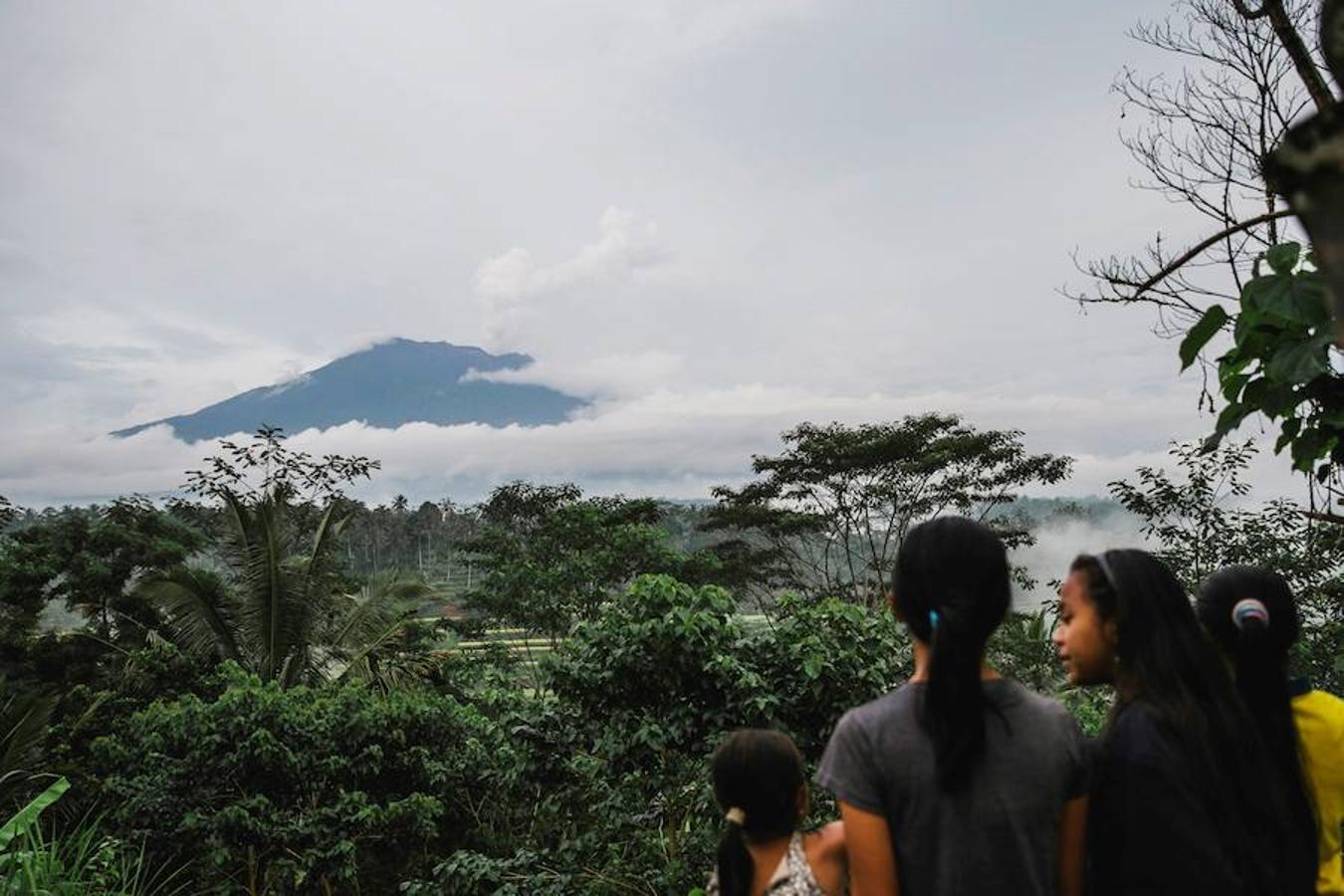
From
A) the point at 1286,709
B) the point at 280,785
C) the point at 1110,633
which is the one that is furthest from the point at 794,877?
the point at 280,785

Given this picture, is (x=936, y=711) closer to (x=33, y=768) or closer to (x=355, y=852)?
(x=355, y=852)

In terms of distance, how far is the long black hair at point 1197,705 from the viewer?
1248mm

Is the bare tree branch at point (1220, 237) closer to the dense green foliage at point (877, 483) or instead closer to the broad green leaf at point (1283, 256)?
the broad green leaf at point (1283, 256)

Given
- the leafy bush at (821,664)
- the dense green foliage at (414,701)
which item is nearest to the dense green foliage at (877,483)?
the dense green foliage at (414,701)

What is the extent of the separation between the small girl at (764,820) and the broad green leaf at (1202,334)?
154 cm

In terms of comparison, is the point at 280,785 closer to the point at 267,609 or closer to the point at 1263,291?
the point at 267,609

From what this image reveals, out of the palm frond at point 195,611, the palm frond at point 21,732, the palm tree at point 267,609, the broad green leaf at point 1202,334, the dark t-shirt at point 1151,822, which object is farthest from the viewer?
the palm frond at point 195,611

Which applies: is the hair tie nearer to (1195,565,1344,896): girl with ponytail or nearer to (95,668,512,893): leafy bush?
(1195,565,1344,896): girl with ponytail

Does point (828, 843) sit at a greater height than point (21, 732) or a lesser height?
greater

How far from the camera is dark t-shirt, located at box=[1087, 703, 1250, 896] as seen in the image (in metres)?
1.22

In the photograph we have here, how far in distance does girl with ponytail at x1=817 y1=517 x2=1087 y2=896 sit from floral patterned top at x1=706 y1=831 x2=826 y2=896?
20 centimetres

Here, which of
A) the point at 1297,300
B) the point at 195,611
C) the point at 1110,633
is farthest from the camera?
the point at 195,611

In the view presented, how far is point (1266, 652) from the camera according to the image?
146cm

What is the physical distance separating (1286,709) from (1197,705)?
12.0 inches
